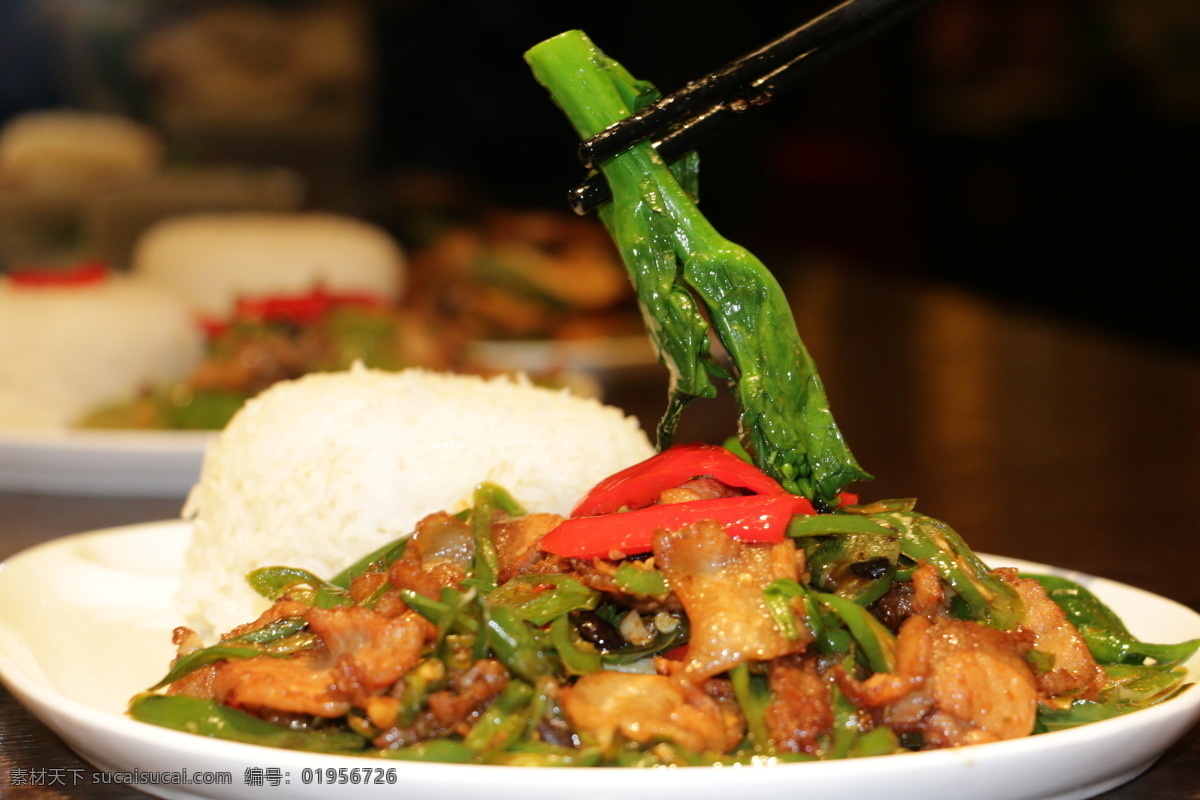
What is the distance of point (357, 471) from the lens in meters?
2.69

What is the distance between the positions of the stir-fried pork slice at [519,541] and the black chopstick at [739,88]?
573 millimetres

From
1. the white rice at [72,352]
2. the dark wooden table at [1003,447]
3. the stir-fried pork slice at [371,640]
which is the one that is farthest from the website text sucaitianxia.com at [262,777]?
the white rice at [72,352]

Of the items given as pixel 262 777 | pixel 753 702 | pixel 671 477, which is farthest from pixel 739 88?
pixel 262 777

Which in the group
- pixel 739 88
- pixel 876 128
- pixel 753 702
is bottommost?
pixel 753 702

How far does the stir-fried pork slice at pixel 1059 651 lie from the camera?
1.95m

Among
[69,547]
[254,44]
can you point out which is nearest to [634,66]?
[254,44]

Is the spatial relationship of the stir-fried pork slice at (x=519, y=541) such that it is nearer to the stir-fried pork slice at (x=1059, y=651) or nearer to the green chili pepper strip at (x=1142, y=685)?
the stir-fried pork slice at (x=1059, y=651)

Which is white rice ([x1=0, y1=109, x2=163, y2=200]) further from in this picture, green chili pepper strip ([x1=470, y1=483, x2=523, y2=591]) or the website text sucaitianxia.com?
the website text sucaitianxia.com

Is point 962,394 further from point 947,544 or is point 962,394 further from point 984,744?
point 984,744

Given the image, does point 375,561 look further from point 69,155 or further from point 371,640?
point 69,155

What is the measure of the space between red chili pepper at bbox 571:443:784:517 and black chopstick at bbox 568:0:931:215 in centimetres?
48

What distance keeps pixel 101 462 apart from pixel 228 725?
2456 millimetres

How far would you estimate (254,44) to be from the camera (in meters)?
11.6

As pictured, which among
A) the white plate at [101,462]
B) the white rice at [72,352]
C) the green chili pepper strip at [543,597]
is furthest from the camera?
the white rice at [72,352]
